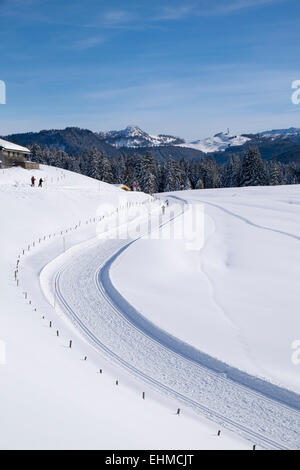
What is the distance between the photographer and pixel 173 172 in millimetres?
94750

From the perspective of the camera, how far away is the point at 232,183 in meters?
93.8

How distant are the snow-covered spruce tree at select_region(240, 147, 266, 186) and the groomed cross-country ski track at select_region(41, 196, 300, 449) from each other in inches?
2581

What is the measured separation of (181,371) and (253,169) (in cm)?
7385

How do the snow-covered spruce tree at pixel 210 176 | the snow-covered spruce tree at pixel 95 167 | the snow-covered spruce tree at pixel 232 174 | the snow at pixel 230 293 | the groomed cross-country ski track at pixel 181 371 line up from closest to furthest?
the groomed cross-country ski track at pixel 181 371
the snow at pixel 230 293
the snow-covered spruce tree at pixel 95 167
the snow-covered spruce tree at pixel 232 174
the snow-covered spruce tree at pixel 210 176

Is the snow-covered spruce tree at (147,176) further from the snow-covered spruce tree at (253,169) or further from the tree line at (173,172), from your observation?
the snow-covered spruce tree at (253,169)

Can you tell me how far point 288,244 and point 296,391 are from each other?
21.8 metres

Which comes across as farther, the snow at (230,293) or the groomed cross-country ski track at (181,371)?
the snow at (230,293)

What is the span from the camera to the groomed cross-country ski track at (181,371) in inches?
433

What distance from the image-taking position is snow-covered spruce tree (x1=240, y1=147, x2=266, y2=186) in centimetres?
7969

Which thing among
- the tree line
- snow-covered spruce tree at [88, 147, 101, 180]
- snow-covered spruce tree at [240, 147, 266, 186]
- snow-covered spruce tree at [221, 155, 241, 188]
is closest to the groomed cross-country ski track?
the tree line

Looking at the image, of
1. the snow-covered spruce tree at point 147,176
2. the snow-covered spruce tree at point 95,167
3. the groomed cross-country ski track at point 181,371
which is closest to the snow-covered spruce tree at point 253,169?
the snow-covered spruce tree at point 147,176

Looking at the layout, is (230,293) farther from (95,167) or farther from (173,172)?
(173,172)

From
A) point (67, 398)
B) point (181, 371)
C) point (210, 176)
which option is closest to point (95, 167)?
point (210, 176)
